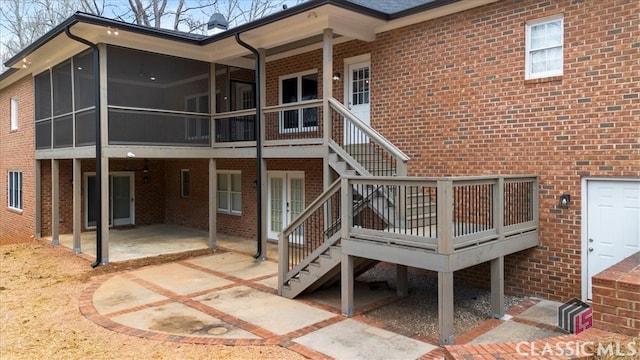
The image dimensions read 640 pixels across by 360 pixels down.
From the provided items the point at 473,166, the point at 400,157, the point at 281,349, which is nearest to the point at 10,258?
the point at 281,349

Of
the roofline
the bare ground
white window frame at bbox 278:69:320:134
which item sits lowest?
the bare ground

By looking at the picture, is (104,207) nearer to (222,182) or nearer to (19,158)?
(222,182)

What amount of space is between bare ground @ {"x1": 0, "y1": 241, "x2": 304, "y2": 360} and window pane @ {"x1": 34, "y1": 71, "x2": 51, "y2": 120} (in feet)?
18.2

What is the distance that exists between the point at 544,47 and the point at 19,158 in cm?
1699

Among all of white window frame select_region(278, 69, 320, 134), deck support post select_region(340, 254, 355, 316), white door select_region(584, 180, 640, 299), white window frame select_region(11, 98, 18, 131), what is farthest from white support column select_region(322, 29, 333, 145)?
white window frame select_region(11, 98, 18, 131)

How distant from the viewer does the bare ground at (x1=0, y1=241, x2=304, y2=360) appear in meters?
5.41

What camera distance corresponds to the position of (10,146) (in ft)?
55.6

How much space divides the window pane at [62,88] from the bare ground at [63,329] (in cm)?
461

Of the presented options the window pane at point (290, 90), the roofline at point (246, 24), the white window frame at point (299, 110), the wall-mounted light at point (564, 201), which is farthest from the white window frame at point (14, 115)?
the wall-mounted light at point (564, 201)

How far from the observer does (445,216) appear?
18.4 ft

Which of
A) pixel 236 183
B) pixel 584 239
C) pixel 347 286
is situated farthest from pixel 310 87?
pixel 584 239

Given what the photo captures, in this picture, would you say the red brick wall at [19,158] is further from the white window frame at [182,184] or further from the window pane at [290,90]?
the window pane at [290,90]

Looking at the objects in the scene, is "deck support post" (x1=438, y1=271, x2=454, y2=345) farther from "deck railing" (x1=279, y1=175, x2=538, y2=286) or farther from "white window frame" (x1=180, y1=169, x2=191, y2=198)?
"white window frame" (x1=180, y1=169, x2=191, y2=198)

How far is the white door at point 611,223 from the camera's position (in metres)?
6.57
